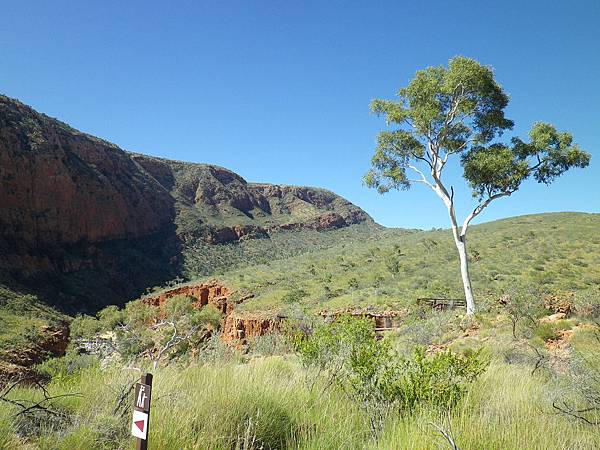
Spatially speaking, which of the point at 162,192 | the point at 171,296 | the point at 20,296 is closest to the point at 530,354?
the point at 20,296

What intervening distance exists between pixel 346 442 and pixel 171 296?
44513 millimetres

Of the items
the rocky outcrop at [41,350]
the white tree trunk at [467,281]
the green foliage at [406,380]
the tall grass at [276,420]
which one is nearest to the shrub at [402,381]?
the green foliage at [406,380]

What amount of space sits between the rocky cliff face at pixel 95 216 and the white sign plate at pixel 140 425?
4645 centimetres

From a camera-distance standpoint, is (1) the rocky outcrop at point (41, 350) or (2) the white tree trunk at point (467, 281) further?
(1) the rocky outcrop at point (41, 350)

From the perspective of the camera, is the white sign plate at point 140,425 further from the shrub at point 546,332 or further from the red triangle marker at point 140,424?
the shrub at point 546,332

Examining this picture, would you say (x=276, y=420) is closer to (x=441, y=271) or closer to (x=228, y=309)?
(x=441, y=271)

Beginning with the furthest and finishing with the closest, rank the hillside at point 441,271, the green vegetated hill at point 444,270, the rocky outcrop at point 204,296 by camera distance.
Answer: the rocky outcrop at point 204,296 → the green vegetated hill at point 444,270 → the hillside at point 441,271

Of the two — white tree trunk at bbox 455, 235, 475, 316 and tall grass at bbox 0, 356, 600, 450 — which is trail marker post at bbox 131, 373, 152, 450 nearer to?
tall grass at bbox 0, 356, 600, 450

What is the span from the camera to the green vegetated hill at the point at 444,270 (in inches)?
861

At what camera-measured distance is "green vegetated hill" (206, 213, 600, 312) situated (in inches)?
861

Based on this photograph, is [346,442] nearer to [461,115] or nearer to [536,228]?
[461,115]

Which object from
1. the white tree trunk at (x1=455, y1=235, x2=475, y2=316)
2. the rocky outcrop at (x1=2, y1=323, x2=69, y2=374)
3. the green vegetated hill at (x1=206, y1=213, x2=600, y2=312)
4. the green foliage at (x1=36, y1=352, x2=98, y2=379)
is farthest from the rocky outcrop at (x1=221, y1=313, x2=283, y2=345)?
the white tree trunk at (x1=455, y1=235, x2=475, y2=316)

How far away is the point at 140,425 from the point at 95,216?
69.2 m

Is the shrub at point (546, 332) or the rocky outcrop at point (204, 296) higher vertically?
the shrub at point (546, 332)
